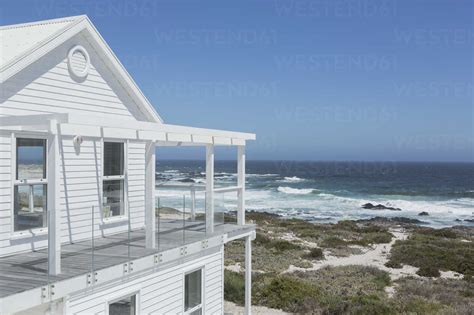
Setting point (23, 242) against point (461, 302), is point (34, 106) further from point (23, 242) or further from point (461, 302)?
point (461, 302)

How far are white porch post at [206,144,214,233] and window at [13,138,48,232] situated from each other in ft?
12.5

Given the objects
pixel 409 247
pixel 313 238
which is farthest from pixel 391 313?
pixel 313 238

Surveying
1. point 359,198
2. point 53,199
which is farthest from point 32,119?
point 359,198

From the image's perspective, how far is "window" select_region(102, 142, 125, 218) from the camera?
12.4 m

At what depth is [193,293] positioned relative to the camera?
40.4 ft

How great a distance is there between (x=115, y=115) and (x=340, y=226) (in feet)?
109

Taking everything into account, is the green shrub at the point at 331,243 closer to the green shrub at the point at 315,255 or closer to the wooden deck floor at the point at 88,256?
the green shrub at the point at 315,255

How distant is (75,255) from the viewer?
9188mm

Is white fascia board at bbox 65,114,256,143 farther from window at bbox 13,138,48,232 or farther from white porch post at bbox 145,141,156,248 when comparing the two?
window at bbox 13,138,48,232

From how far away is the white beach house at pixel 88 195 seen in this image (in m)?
8.11

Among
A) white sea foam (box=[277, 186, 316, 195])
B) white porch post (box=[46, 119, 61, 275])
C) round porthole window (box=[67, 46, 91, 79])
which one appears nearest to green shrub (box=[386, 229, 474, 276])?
round porthole window (box=[67, 46, 91, 79])

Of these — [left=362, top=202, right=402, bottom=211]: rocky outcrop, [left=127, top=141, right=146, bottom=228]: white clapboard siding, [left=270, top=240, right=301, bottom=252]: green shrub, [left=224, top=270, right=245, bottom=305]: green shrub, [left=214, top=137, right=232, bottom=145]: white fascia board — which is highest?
[left=214, top=137, right=232, bottom=145]: white fascia board

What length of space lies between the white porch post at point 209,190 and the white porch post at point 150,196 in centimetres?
224

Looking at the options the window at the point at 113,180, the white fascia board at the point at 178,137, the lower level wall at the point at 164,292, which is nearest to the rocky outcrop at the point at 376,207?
the lower level wall at the point at 164,292
